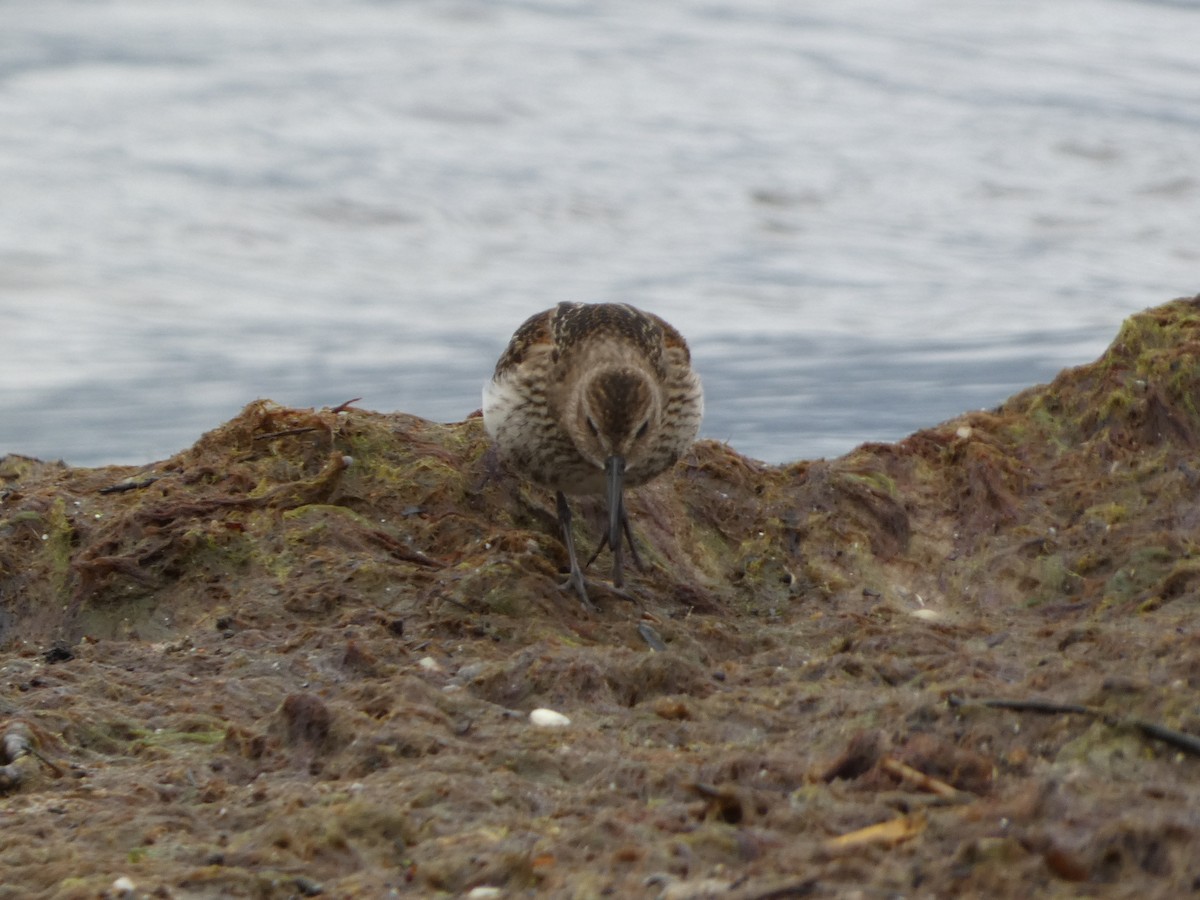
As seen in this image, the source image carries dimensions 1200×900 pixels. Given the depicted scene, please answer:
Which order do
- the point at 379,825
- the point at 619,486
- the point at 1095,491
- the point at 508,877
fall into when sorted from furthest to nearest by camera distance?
the point at 1095,491
the point at 619,486
the point at 379,825
the point at 508,877

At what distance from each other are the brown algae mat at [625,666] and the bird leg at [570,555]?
8cm

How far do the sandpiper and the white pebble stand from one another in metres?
1.65

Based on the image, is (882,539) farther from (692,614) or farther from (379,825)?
(379,825)

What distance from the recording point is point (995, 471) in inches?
306

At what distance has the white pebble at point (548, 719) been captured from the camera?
4.91 metres

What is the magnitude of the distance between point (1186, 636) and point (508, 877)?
2.33 m

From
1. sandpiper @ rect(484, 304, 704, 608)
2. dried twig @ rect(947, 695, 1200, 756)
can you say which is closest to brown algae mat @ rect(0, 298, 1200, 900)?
dried twig @ rect(947, 695, 1200, 756)

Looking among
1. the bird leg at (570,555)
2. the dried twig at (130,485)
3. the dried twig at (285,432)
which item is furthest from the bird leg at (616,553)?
the dried twig at (130,485)

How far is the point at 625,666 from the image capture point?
5438 mm

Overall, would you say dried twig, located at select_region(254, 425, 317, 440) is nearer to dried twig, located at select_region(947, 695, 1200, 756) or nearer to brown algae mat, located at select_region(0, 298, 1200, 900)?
brown algae mat, located at select_region(0, 298, 1200, 900)

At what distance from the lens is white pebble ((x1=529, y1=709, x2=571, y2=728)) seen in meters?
4.91

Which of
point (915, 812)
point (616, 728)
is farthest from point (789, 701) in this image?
point (915, 812)

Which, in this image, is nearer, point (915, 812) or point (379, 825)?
point (915, 812)

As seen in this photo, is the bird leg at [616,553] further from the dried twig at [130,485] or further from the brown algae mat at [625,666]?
the dried twig at [130,485]
